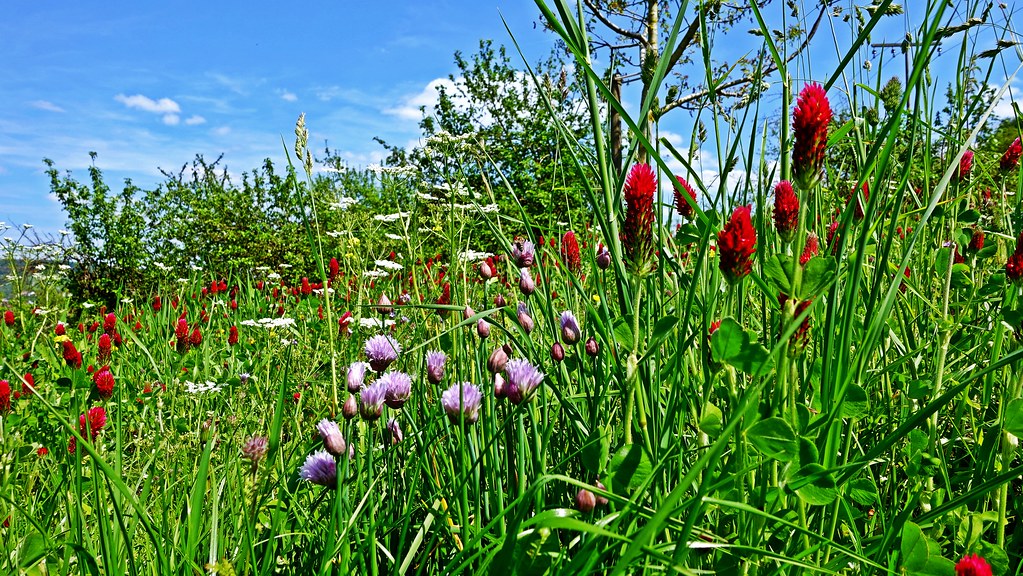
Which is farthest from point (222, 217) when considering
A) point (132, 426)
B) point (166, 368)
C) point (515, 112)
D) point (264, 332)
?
point (132, 426)

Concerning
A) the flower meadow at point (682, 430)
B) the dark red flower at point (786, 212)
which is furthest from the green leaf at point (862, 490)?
the dark red flower at point (786, 212)

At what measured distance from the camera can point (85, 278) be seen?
333 inches

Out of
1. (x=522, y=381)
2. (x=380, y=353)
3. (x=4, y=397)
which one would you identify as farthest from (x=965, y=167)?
(x=4, y=397)

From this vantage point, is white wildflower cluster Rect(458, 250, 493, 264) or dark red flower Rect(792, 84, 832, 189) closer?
dark red flower Rect(792, 84, 832, 189)

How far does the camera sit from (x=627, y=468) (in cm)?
83

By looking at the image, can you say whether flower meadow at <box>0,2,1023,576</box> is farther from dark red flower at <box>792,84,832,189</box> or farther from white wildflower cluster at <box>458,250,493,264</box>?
white wildflower cluster at <box>458,250,493,264</box>

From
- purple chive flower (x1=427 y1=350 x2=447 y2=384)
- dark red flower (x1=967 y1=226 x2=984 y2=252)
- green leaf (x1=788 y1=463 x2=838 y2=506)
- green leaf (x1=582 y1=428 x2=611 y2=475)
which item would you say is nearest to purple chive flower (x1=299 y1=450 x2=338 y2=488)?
purple chive flower (x1=427 y1=350 x2=447 y2=384)

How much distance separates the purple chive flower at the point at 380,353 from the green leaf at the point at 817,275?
0.73 meters

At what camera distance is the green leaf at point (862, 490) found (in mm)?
906

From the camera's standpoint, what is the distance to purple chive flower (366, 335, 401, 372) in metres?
1.22

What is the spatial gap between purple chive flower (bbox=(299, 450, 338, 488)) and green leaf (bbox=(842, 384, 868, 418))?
0.74 metres

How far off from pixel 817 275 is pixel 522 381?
439mm

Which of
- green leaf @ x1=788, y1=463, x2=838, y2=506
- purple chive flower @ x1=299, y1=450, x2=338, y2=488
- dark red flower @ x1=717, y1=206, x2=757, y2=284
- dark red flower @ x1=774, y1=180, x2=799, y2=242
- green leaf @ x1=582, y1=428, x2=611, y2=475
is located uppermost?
dark red flower @ x1=774, y1=180, x2=799, y2=242

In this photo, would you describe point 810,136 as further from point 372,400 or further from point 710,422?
point 372,400
